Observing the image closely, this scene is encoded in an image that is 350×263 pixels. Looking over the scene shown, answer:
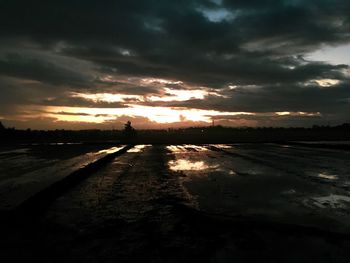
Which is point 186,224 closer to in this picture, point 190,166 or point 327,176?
point 327,176

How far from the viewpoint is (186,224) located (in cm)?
781

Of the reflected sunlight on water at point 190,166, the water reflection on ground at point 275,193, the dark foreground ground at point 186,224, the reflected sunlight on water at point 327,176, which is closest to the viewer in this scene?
the dark foreground ground at point 186,224

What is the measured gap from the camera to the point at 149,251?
19.9 ft

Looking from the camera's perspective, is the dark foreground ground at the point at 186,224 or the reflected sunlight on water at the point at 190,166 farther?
the reflected sunlight on water at the point at 190,166

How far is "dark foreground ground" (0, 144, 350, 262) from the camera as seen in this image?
5969 mm

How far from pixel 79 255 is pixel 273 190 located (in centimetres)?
769

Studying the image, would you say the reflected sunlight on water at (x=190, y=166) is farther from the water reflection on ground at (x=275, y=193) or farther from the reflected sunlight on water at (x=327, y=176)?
the reflected sunlight on water at (x=327, y=176)

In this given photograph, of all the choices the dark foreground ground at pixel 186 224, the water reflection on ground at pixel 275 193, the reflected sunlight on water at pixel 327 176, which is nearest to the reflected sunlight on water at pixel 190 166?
the water reflection on ground at pixel 275 193

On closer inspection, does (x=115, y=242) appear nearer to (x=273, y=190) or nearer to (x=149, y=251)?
(x=149, y=251)

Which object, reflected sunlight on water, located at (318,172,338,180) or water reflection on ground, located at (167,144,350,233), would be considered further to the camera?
reflected sunlight on water, located at (318,172,338,180)

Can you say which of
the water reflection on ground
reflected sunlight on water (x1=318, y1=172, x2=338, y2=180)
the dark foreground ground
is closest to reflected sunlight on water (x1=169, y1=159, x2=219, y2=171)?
the water reflection on ground

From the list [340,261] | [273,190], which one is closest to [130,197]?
[273,190]

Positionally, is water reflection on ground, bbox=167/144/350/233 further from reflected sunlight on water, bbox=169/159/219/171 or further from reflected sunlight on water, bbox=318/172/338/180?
reflected sunlight on water, bbox=169/159/219/171

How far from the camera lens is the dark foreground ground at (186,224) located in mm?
5969
